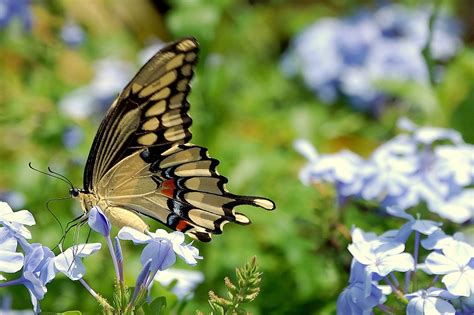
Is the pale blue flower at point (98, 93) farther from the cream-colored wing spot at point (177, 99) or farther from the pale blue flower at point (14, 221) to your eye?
the pale blue flower at point (14, 221)

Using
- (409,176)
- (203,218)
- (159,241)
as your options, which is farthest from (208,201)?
(409,176)

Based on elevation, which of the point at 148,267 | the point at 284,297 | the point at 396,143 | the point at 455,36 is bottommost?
the point at 284,297

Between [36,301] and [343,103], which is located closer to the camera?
[36,301]

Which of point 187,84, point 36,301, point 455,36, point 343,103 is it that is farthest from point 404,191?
point 455,36

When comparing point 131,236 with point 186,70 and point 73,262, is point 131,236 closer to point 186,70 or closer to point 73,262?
point 73,262

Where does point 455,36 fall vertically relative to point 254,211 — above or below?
above

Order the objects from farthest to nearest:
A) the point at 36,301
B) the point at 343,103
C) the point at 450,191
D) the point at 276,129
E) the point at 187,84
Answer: the point at 343,103 → the point at 276,129 → the point at 450,191 → the point at 187,84 → the point at 36,301

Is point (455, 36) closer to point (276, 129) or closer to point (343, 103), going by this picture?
point (343, 103)
